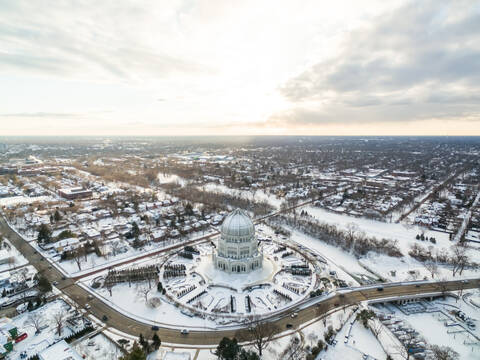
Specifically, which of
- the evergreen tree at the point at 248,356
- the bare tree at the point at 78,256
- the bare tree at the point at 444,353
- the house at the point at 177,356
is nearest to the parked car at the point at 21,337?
the bare tree at the point at 78,256

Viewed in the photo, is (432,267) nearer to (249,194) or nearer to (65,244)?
(249,194)

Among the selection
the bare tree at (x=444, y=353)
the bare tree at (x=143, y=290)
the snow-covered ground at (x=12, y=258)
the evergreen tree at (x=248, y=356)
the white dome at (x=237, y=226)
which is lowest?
the snow-covered ground at (x=12, y=258)

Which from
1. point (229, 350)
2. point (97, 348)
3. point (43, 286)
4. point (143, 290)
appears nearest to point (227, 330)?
point (229, 350)

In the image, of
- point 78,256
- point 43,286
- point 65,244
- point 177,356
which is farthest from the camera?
point 65,244

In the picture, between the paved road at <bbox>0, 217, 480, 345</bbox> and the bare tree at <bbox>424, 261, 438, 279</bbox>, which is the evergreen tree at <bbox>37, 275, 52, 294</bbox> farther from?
the bare tree at <bbox>424, 261, 438, 279</bbox>

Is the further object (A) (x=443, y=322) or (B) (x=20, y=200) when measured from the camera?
(B) (x=20, y=200)

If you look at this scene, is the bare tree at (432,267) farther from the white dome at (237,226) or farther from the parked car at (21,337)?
the parked car at (21,337)

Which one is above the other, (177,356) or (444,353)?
(444,353)
